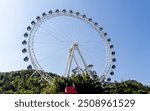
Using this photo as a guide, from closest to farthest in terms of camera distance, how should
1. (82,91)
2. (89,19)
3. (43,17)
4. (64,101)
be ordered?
(64,101) → (82,91) → (43,17) → (89,19)

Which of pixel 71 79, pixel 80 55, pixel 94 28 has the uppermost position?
pixel 94 28

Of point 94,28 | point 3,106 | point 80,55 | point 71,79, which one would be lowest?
point 3,106

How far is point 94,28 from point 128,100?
44.4 m

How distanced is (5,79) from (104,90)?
48.9 m

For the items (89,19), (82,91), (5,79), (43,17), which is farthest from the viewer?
(5,79)

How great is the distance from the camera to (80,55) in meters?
55.8

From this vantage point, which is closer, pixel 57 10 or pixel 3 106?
pixel 3 106

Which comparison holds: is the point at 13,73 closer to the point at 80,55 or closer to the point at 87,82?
the point at 80,55

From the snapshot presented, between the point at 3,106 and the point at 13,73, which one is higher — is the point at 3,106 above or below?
below

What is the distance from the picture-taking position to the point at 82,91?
45875mm

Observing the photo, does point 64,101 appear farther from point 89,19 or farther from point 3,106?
point 89,19

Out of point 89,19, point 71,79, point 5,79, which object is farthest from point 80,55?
point 5,79

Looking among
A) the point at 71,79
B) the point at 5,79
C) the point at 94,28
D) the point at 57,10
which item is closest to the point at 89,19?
the point at 94,28

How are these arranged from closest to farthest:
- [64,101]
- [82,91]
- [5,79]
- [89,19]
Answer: [64,101]
[82,91]
[89,19]
[5,79]
